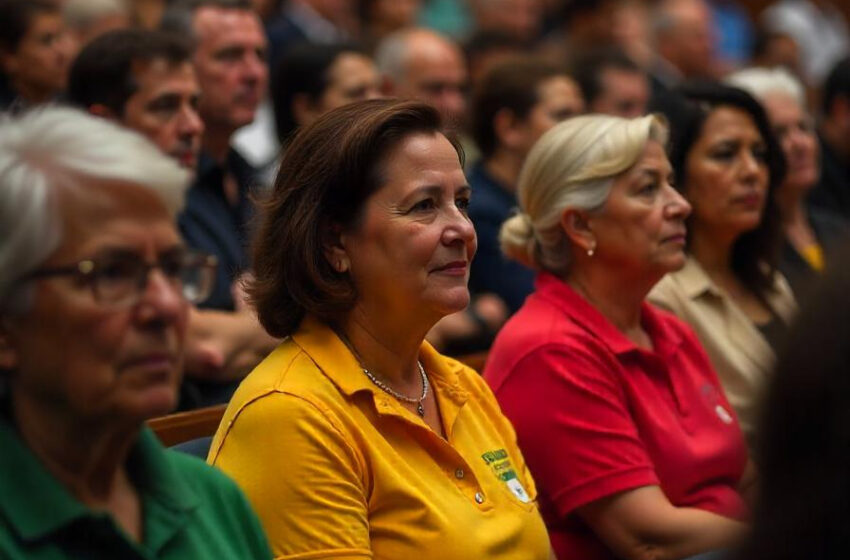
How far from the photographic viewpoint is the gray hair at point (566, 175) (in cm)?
→ 301

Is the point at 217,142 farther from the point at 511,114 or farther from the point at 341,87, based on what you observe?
the point at 511,114

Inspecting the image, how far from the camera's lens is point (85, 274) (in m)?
1.53

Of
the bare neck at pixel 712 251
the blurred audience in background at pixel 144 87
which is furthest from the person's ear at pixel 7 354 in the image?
the bare neck at pixel 712 251

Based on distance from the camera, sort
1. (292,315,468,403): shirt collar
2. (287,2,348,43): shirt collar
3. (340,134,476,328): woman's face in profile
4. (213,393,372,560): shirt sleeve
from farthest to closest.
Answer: (287,2,348,43): shirt collar, (340,134,476,328): woman's face in profile, (292,315,468,403): shirt collar, (213,393,372,560): shirt sleeve

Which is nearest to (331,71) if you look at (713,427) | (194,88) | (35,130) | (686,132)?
(194,88)

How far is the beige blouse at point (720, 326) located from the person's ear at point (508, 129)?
141 cm

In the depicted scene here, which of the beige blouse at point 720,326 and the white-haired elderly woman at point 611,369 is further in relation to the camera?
the beige blouse at point 720,326

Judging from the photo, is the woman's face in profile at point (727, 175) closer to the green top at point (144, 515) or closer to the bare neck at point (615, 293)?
the bare neck at point (615, 293)

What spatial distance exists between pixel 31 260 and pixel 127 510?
0.33 metres

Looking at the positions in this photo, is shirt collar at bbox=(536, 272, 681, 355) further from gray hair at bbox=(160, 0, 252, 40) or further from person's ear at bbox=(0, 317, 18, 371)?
gray hair at bbox=(160, 0, 252, 40)

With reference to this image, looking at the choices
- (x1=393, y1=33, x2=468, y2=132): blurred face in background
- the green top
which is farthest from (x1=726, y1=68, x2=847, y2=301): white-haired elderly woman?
the green top

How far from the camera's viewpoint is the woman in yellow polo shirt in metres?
2.17

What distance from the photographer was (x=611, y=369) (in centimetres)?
282

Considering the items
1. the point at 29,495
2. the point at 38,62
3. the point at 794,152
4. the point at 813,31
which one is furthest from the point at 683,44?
the point at 29,495
